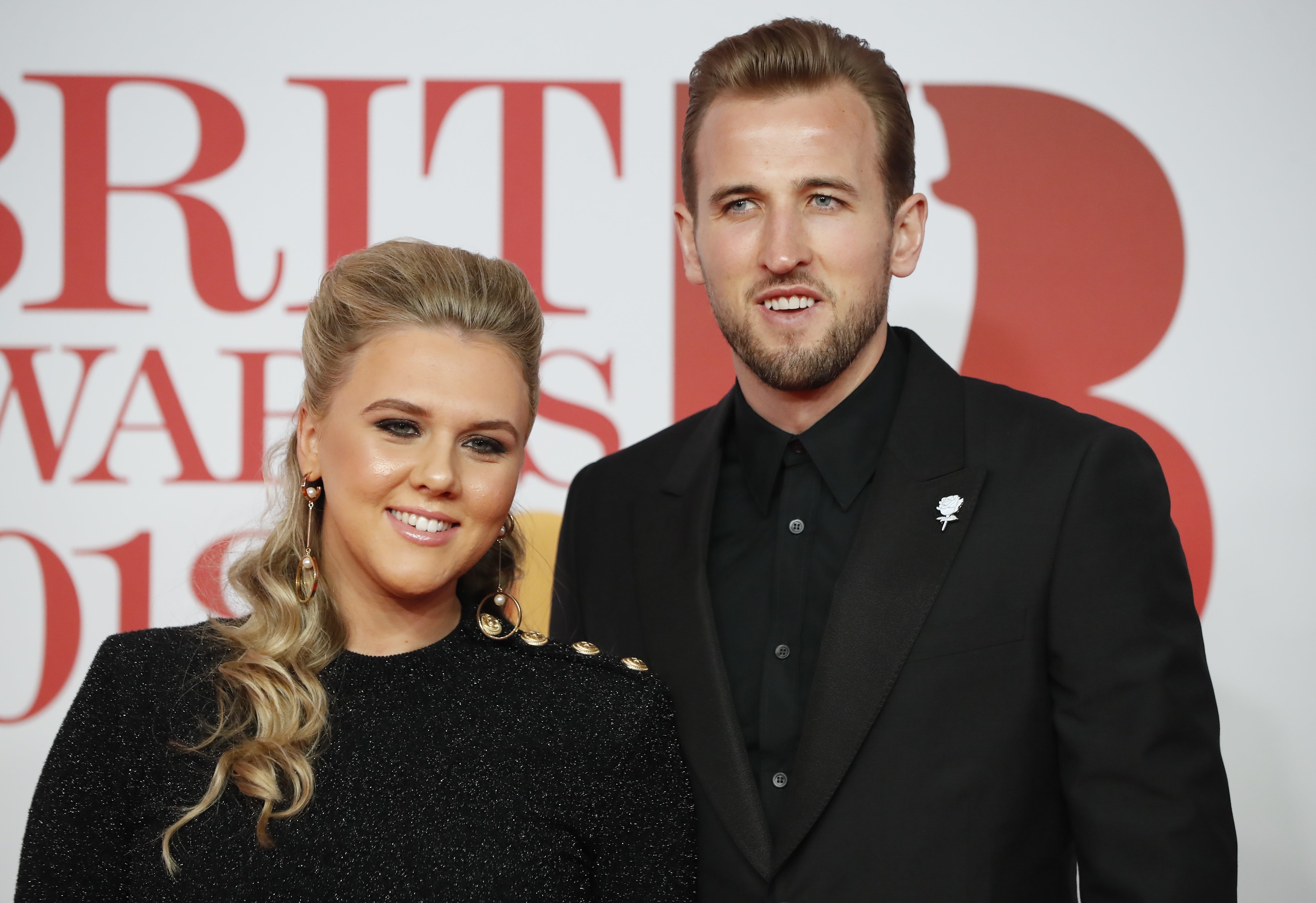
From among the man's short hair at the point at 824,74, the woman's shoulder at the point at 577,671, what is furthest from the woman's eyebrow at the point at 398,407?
the man's short hair at the point at 824,74

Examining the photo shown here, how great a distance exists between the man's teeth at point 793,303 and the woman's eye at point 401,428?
0.60 metres

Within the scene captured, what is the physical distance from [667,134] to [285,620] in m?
1.81

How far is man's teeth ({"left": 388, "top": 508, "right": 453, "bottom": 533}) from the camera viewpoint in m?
1.77

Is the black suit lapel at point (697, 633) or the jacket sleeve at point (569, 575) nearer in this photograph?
the black suit lapel at point (697, 633)

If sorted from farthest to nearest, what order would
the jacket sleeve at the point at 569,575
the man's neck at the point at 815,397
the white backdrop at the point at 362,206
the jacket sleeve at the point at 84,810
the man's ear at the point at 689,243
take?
the white backdrop at the point at 362,206
the jacket sleeve at the point at 569,575
the man's ear at the point at 689,243
the man's neck at the point at 815,397
the jacket sleeve at the point at 84,810

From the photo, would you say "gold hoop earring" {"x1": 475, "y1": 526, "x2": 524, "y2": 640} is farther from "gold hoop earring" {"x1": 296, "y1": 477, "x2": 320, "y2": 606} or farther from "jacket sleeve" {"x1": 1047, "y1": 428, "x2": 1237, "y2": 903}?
"jacket sleeve" {"x1": 1047, "y1": 428, "x2": 1237, "y2": 903}

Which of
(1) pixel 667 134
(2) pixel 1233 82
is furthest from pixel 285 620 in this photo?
(2) pixel 1233 82

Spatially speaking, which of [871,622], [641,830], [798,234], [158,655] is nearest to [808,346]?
[798,234]

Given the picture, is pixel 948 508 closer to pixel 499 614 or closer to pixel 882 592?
pixel 882 592

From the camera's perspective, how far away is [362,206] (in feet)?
10.3

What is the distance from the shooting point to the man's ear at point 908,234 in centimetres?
205

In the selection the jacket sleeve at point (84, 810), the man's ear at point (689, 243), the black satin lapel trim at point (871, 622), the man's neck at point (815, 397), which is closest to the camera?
the jacket sleeve at point (84, 810)

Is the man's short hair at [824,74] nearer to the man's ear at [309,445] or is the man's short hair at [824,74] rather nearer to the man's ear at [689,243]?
the man's ear at [689,243]

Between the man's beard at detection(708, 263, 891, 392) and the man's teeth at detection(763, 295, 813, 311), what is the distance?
0.08ft
